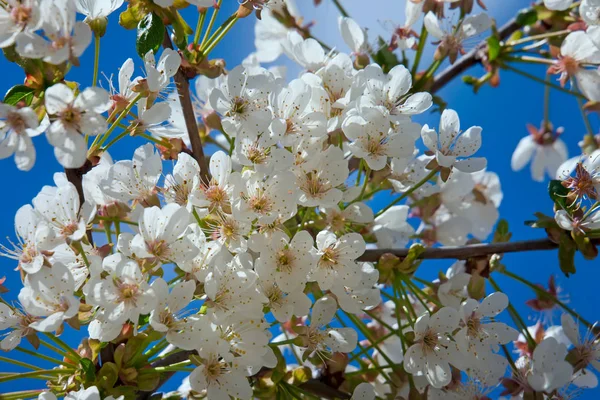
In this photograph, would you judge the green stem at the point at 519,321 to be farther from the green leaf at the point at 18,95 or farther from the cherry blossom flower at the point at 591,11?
the green leaf at the point at 18,95

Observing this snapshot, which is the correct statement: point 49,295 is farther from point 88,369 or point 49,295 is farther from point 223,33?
point 223,33

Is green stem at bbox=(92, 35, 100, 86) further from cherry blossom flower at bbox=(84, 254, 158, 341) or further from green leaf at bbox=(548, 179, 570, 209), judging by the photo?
green leaf at bbox=(548, 179, 570, 209)

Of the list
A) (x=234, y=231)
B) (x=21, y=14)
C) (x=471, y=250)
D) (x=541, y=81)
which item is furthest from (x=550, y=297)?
(x=21, y=14)

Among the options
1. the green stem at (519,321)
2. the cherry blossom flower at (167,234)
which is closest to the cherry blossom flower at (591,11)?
the green stem at (519,321)

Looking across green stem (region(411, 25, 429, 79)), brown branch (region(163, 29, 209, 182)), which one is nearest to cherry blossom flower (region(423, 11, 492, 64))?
green stem (region(411, 25, 429, 79))

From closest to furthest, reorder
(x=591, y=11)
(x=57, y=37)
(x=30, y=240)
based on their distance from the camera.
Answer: (x=57, y=37)
(x=30, y=240)
(x=591, y=11)

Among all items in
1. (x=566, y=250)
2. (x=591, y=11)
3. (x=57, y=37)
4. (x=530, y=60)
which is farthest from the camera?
(x=530, y=60)

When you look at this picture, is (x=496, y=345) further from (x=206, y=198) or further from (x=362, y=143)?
(x=206, y=198)
